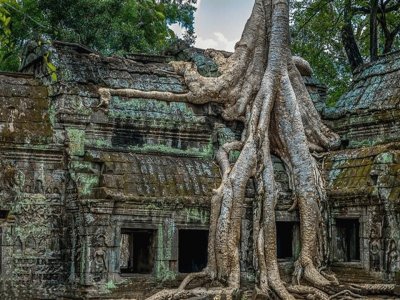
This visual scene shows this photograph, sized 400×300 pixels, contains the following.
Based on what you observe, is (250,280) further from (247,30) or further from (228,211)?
(247,30)

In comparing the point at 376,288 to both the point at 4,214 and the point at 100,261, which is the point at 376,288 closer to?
the point at 100,261

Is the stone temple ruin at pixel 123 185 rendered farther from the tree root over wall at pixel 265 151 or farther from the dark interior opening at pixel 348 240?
the tree root over wall at pixel 265 151

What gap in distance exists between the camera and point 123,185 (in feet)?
37.3

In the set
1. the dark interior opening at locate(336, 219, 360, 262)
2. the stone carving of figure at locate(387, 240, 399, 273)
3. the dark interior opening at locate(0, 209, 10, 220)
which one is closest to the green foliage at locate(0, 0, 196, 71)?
the dark interior opening at locate(336, 219, 360, 262)

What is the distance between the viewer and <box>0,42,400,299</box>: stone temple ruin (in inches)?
436

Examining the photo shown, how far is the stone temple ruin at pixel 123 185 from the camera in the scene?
1109cm

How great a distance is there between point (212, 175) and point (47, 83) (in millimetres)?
2936

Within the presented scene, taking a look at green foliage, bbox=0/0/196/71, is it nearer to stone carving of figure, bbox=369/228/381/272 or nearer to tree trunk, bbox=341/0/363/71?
tree trunk, bbox=341/0/363/71

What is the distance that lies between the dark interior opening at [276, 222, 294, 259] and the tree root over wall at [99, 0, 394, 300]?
0.90 meters

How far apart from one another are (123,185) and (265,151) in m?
2.40

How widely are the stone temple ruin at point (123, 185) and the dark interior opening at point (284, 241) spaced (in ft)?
0.07

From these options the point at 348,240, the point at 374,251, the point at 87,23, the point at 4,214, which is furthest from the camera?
the point at 87,23

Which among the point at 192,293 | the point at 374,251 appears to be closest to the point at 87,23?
the point at 192,293

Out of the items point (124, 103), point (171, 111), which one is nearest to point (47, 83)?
point (124, 103)
